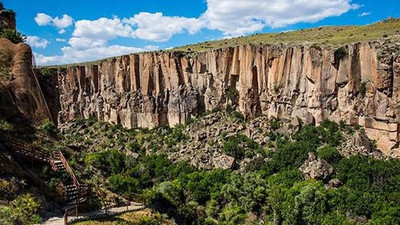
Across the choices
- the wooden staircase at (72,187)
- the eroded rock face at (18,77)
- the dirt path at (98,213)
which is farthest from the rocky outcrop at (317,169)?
the eroded rock face at (18,77)

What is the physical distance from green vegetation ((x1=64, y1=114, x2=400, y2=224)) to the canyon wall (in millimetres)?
3405

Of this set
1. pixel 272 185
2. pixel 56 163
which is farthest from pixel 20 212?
pixel 272 185

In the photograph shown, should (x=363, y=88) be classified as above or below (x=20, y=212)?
above

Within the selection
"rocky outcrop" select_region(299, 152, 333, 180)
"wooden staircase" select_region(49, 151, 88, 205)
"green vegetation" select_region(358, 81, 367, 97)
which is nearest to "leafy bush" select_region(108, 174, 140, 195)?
"rocky outcrop" select_region(299, 152, 333, 180)

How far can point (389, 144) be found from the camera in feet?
184

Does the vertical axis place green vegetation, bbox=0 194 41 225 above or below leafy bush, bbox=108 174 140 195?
above

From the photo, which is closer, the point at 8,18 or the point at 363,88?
the point at 8,18

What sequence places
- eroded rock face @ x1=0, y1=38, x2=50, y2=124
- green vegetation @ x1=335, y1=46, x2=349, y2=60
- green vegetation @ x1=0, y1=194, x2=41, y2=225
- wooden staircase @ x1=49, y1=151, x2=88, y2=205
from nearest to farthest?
green vegetation @ x1=0, y1=194, x2=41, y2=225, wooden staircase @ x1=49, y1=151, x2=88, y2=205, eroded rock face @ x1=0, y1=38, x2=50, y2=124, green vegetation @ x1=335, y1=46, x2=349, y2=60

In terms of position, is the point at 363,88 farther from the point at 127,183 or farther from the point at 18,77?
the point at 18,77

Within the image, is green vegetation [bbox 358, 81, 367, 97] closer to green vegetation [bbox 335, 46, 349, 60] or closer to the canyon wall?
the canyon wall

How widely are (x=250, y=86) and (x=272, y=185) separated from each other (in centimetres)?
2233

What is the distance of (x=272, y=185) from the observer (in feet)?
181

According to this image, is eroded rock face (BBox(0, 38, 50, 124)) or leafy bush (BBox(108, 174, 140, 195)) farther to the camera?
leafy bush (BBox(108, 174, 140, 195))

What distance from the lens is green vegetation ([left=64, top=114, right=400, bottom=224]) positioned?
47.7 metres
